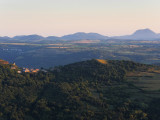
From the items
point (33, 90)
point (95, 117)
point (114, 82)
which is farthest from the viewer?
point (114, 82)

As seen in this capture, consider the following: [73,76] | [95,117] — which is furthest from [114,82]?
[95,117]

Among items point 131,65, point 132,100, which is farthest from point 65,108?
point 131,65

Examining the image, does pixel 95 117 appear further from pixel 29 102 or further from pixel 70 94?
pixel 29 102

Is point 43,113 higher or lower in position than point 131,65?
lower

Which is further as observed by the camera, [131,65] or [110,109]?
[131,65]

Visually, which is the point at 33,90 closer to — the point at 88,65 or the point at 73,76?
the point at 73,76

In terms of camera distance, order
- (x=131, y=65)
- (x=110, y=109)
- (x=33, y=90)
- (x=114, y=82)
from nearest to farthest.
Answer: (x=110, y=109), (x=33, y=90), (x=114, y=82), (x=131, y=65)
